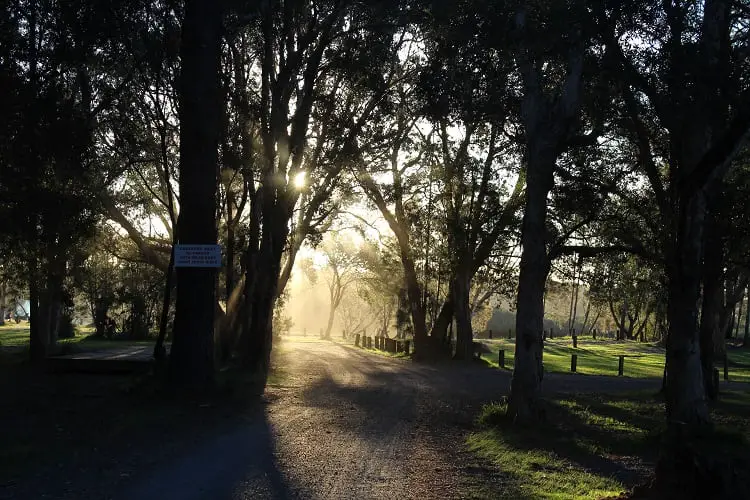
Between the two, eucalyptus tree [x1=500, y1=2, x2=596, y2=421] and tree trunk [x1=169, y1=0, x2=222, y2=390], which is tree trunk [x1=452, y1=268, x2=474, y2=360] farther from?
tree trunk [x1=169, y1=0, x2=222, y2=390]

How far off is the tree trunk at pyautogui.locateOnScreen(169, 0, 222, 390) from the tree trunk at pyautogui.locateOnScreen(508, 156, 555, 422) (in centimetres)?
561

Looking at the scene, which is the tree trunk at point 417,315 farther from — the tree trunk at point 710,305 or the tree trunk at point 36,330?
the tree trunk at point 36,330

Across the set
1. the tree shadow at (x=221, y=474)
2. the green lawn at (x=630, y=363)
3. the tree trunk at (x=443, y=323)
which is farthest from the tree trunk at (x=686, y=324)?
the tree trunk at (x=443, y=323)

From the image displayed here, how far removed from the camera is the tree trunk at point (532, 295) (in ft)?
38.3

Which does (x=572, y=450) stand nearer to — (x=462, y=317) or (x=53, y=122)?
(x=53, y=122)

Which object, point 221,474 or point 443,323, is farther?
point 443,323

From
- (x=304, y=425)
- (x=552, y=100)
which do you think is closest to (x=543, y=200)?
(x=552, y=100)

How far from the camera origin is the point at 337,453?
8875 mm

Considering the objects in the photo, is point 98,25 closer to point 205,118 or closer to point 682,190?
point 205,118

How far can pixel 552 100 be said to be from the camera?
12242 mm

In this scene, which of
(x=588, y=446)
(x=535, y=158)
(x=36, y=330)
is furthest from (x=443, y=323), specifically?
(x=588, y=446)

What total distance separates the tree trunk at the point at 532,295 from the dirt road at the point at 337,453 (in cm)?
132

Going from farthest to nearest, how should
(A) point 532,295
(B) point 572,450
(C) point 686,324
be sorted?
(A) point 532,295 → (C) point 686,324 → (B) point 572,450

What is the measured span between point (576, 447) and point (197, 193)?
25.6ft
